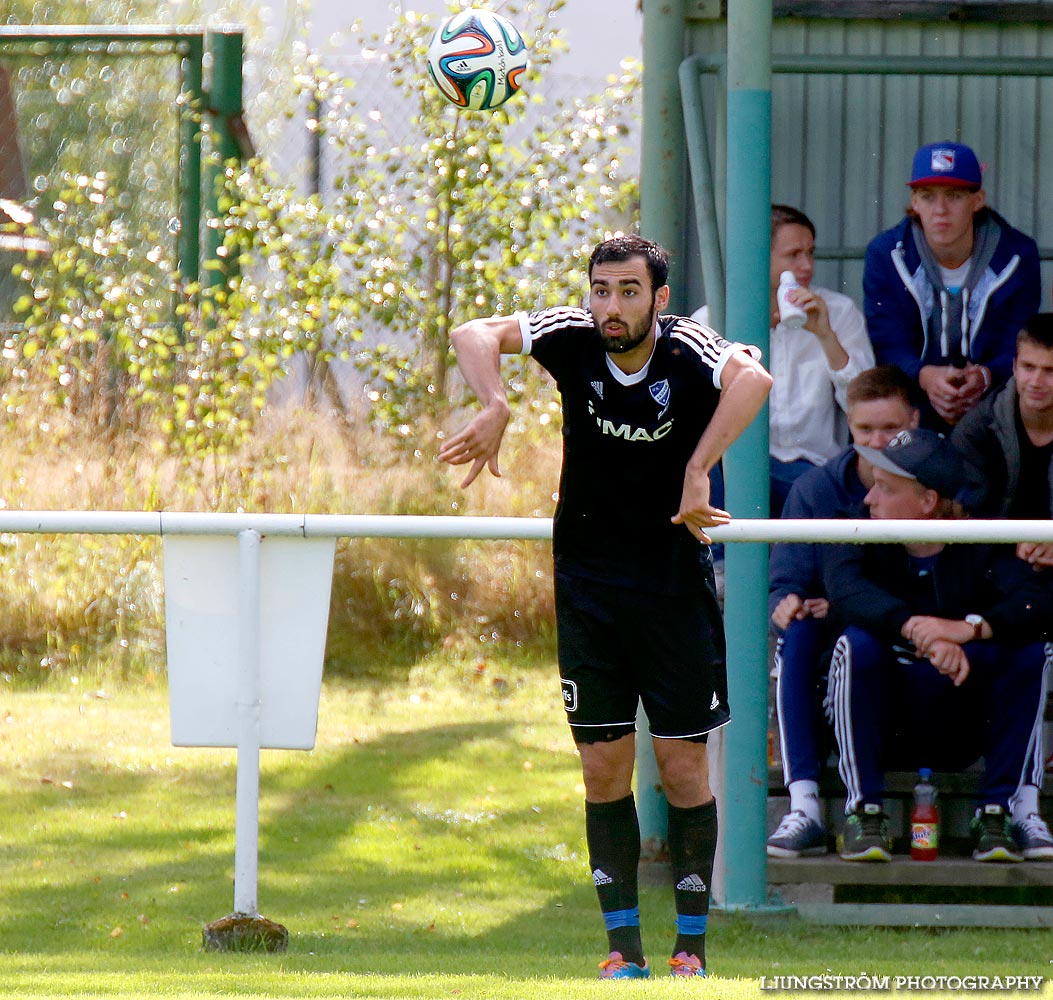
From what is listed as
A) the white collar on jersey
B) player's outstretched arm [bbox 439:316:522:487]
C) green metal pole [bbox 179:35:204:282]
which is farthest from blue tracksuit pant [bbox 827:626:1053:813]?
green metal pole [bbox 179:35:204:282]

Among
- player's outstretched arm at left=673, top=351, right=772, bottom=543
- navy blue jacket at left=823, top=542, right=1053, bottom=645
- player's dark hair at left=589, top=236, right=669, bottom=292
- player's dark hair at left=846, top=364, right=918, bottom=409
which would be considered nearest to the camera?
player's outstretched arm at left=673, top=351, right=772, bottom=543

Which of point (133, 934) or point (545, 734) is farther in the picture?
point (545, 734)

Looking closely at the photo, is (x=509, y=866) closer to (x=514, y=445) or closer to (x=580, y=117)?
(x=514, y=445)

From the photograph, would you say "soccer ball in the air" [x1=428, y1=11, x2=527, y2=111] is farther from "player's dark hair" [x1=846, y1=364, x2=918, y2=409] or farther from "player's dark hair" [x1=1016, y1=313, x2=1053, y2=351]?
"player's dark hair" [x1=1016, y1=313, x2=1053, y2=351]

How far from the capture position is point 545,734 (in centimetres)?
787

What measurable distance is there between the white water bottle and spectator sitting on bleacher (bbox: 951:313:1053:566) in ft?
2.75

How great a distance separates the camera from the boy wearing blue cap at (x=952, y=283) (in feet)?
20.5

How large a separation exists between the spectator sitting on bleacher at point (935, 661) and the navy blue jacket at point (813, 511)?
0.11 m

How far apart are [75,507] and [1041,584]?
4953 millimetres

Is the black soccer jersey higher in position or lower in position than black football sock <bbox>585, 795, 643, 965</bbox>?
higher

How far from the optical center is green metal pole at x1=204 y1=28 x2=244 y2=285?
31.3 ft

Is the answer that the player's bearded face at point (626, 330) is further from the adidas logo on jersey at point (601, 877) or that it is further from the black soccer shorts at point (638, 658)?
the adidas logo on jersey at point (601, 877)

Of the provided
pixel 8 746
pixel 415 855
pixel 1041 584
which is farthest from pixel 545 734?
pixel 1041 584

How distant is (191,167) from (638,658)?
603 centimetres
